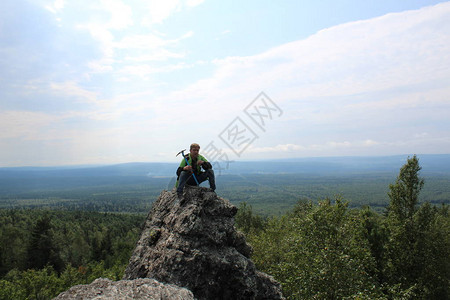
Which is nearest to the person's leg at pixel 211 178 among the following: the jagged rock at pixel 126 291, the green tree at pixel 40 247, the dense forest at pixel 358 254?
the jagged rock at pixel 126 291

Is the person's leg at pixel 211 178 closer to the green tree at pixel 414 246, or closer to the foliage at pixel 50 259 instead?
the green tree at pixel 414 246

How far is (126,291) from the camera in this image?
7.61 metres

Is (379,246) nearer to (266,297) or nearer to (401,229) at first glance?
(401,229)

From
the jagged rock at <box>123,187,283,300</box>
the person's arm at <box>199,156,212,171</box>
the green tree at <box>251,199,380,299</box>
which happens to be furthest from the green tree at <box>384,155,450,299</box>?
the person's arm at <box>199,156,212,171</box>

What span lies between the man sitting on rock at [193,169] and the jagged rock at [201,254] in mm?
424

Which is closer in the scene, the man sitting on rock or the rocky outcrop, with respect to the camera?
the rocky outcrop

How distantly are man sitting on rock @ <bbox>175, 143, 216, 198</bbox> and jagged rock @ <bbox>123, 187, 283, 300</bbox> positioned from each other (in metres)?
0.42

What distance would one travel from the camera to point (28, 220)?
317 ft

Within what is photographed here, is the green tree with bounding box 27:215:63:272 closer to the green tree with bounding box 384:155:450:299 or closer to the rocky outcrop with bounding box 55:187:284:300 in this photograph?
the rocky outcrop with bounding box 55:187:284:300

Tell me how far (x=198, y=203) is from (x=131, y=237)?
84.0 m

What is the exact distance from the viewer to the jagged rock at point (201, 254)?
31.8 feet

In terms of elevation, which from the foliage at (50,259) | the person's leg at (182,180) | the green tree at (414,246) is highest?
the person's leg at (182,180)

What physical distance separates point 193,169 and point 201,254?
3626 millimetres

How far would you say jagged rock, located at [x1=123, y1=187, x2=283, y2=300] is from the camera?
9688 mm
